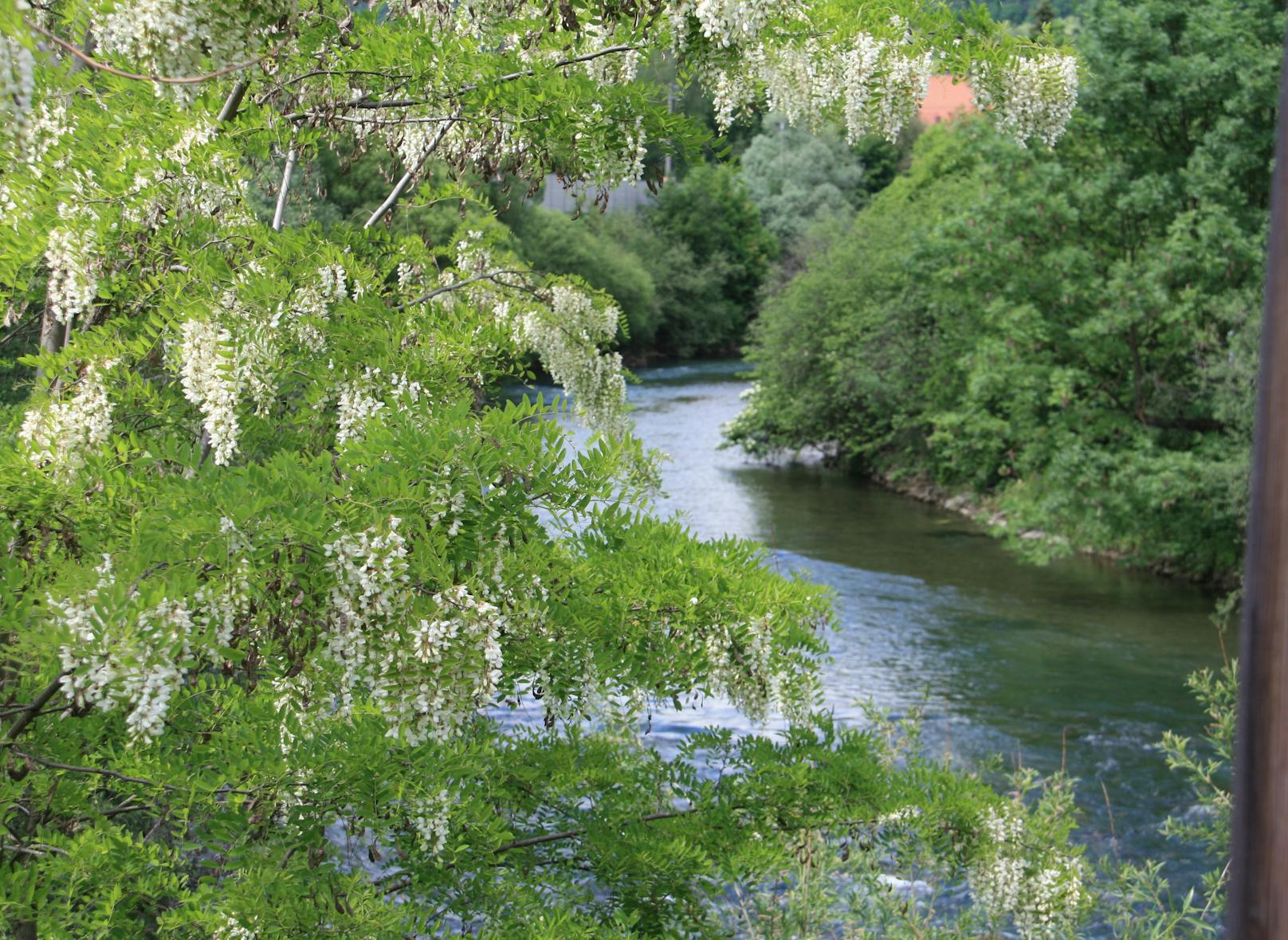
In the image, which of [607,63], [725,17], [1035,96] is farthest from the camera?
[1035,96]

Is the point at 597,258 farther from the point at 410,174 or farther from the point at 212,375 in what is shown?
the point at 212,375

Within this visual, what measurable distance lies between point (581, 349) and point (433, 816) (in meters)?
3.49

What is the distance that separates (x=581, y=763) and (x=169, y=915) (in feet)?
5.08

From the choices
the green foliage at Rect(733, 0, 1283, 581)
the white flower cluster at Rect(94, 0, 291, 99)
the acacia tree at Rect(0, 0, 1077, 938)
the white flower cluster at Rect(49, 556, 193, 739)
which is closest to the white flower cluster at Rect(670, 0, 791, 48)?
the acacia tree at Rect(0, 0, 1077, 938)

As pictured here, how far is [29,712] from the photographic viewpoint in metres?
2.87

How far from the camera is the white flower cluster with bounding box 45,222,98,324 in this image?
337cm

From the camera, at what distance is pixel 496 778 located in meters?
3.98

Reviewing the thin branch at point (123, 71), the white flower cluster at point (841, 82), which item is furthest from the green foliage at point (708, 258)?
the thin branch at point (123, 71)

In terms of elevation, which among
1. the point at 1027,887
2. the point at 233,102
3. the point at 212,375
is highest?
the point at 233,102

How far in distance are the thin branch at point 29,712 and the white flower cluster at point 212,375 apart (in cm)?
89

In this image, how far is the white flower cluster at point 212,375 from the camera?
3.49 meters

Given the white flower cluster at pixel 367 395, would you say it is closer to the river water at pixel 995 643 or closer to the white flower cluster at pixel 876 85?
the white flower cluster at pixel 876 85

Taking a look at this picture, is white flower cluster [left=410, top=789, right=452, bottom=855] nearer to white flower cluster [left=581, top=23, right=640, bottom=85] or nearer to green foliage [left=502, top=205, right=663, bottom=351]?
white flower cluster [left=581, top=23, right=640, bottom=85]

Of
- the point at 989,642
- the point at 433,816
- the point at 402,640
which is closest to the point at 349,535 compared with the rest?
the point at 402,640
